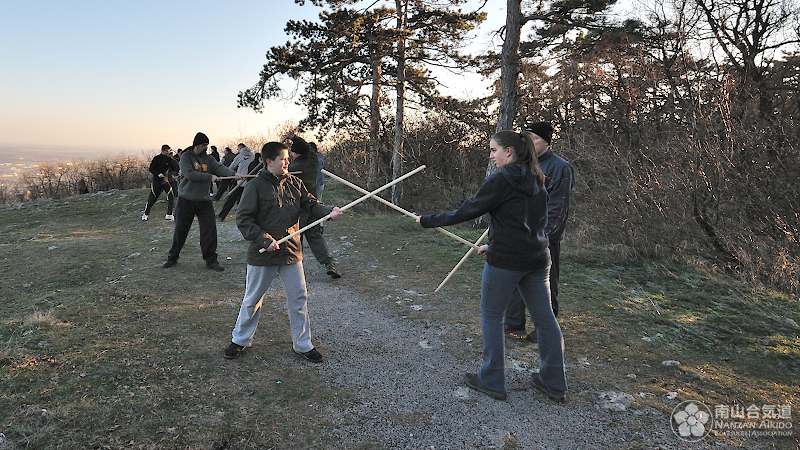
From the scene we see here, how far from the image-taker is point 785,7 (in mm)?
11656

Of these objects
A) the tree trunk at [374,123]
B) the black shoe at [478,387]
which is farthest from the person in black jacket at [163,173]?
the black shoe at [478,387]

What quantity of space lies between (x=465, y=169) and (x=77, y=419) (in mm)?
15174

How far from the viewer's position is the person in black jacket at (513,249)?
131 inches

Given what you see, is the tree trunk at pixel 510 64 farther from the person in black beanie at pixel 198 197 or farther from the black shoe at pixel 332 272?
the person in black beanie at pixel 198 197

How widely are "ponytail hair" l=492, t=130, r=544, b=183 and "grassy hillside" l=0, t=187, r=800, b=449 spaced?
1.86 m

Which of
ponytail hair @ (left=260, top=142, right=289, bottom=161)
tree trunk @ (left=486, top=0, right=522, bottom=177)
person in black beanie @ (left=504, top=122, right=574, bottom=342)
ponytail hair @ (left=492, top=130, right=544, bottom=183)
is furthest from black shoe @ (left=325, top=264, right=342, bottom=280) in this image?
tree trunk @ (left=486, top=0, right=522, bottom=177)

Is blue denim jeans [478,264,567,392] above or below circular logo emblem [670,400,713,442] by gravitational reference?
above

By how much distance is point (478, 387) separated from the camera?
12.3ft

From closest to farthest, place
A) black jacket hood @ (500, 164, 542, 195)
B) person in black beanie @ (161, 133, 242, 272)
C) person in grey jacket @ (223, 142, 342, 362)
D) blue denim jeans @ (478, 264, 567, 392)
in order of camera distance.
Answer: black jacket hood @ (500, 164, 542, 195)
blue denim jeans @ (478, 264, 567, 392)
person in grey jacket @ (223, 142, 342, 362)
person in black beanie @ (161, 133, 242, 272)

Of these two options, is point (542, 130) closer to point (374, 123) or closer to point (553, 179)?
point (553, 179)

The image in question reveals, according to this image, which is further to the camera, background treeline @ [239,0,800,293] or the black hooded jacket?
background treeline @ [239,0,800,293]

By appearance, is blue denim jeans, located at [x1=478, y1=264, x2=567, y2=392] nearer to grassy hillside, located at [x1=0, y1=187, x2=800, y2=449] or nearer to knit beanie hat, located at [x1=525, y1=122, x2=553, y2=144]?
grassy hillside, located at [x1=0, y1=187, x2=800, y2=449]

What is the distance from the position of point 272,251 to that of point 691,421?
11.3 ft

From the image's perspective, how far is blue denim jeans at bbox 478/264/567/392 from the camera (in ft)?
11.4
